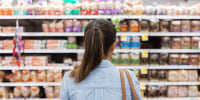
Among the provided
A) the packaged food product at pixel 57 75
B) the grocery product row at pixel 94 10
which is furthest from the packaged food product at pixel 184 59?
the packaged food product at pixel 57 75

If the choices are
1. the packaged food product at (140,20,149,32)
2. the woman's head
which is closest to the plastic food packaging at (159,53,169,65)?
the packaged food product at (140,20,149,32)

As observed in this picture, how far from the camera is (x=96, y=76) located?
904 mm

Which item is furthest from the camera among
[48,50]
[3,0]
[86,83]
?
[3,0]

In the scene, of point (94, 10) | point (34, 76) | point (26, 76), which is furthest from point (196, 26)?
point (26, 76)

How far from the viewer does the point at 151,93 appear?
111 inches

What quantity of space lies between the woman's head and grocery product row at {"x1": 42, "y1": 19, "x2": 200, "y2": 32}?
185cm

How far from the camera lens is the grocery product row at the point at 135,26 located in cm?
274

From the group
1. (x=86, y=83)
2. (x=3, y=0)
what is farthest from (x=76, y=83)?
(x=3, y=0)

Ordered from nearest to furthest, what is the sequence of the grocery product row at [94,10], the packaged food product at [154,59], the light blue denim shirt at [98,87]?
the light blue denim shirt at [98,87] < the grocery product row at [94,10] < the packaged food product at [154,59]

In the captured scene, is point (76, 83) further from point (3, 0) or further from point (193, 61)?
point (3, 0)

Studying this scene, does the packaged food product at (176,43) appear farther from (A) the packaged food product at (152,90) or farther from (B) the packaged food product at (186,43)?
(A) the packaged food product at (152,90)

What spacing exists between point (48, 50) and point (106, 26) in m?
2.00

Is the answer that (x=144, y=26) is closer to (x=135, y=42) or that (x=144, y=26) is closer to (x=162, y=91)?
(x=135, y=42)

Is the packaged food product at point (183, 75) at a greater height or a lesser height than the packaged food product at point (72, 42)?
lesser
